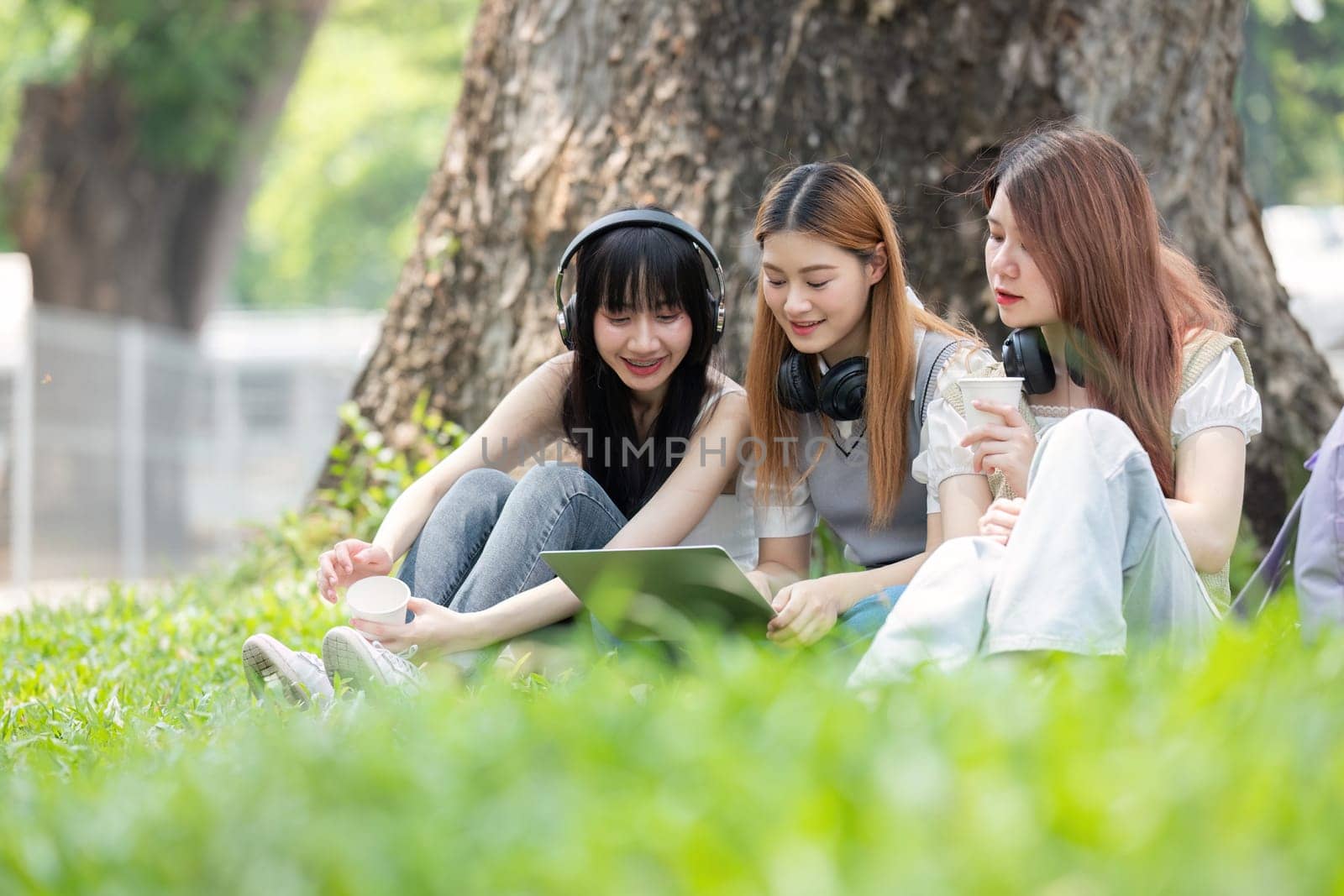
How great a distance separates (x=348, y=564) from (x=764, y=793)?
217 centimetres

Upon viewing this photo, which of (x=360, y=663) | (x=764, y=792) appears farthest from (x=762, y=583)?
(x=764, y=792)

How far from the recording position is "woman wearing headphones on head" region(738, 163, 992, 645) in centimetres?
333

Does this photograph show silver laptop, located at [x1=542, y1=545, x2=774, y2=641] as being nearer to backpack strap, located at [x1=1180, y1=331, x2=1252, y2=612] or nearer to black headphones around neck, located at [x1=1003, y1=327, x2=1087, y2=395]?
black headphones around neck, located at [x1=1003, y1=327, x2=1087, y2=395]

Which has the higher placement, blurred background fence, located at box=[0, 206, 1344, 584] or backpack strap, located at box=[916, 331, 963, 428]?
backpack strap, located at box=[916, 331, 963, 428]

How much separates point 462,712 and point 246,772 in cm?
39

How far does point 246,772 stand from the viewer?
1719 mm

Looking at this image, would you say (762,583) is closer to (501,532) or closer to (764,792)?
(501,532)

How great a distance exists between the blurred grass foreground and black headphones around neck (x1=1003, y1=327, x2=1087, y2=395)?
3.32 ft

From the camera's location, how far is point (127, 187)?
1395cm

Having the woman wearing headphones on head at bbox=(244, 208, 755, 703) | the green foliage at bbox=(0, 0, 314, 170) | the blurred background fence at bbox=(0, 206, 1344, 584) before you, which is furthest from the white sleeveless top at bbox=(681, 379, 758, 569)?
the green foliage at bbox=(0, 0, 314, 170)

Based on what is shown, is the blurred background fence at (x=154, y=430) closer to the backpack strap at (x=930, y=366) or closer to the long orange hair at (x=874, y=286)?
the long orange hair at (x=874, y=286)

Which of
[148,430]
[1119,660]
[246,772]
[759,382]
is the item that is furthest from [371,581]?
[148,430]

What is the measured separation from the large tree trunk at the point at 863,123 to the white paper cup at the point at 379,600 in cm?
217

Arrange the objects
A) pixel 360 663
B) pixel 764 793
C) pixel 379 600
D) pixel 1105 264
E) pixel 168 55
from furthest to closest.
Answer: pixel 168 55 → pixel 379 600 → pixel 1105 264 → pixel 360 663 → pixel 764 793
